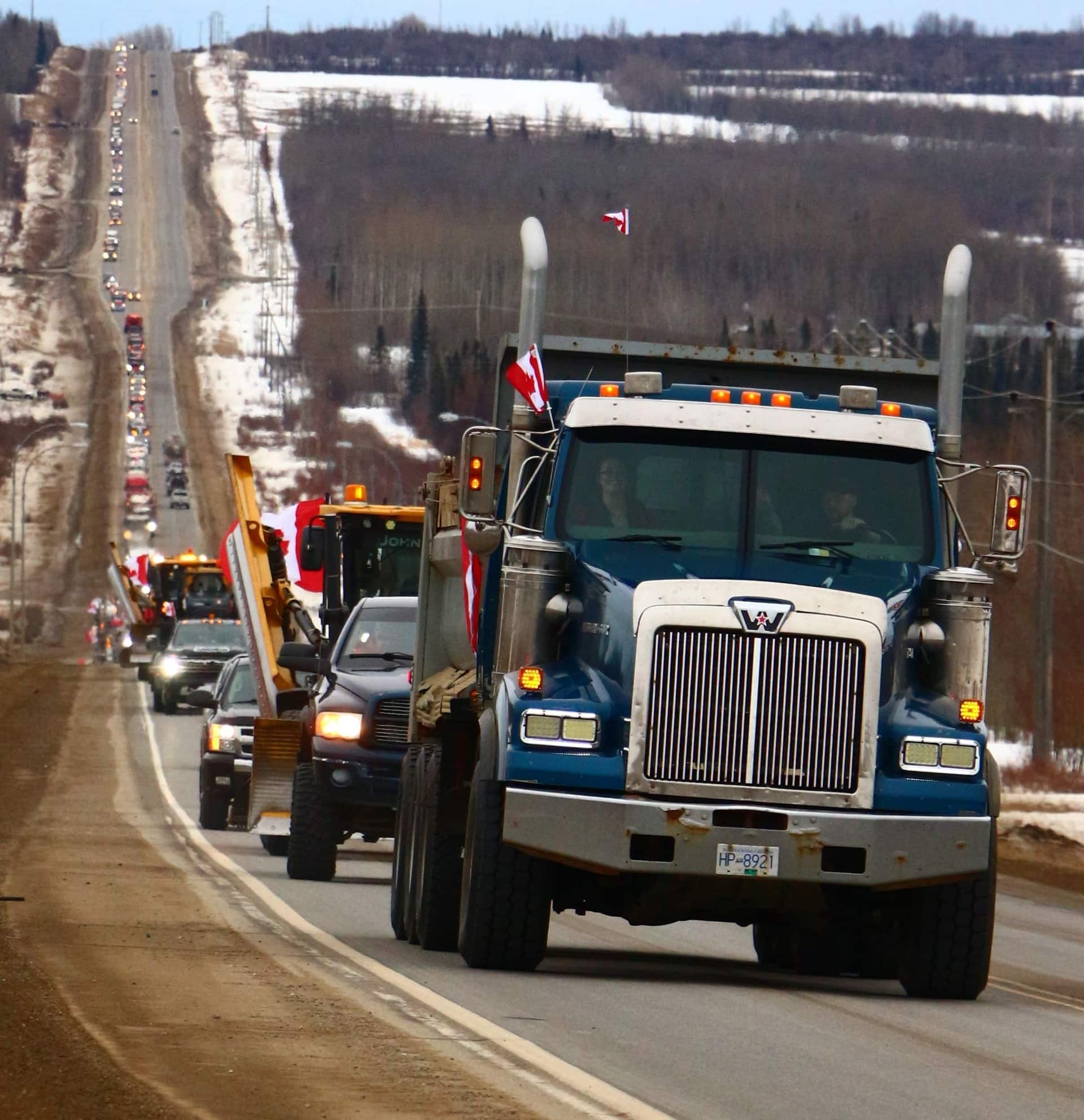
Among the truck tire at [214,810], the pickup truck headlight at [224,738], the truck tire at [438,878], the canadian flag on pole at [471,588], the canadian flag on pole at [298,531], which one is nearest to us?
the truck tire at [438,878]

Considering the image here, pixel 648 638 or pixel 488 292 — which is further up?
pixel 488 292

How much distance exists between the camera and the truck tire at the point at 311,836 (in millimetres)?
19219

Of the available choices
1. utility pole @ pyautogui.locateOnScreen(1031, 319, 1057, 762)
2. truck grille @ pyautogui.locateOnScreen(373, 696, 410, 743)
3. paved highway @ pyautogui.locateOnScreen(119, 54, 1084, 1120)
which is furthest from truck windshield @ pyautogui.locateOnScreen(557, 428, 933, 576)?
utility pole @ pyautogui.locateOnScreen(1031, 319, 1057, 762)

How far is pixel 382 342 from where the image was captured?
647 ft

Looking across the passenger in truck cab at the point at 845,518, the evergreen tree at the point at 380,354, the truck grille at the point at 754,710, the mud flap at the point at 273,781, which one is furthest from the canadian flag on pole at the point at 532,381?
the evergreen tree at the point at 380,354

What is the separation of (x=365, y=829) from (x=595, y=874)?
7680mm

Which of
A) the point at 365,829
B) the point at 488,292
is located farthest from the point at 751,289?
the point at 365,829

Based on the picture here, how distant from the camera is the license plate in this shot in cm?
1141

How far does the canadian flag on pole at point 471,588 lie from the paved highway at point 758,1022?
1.80 metres

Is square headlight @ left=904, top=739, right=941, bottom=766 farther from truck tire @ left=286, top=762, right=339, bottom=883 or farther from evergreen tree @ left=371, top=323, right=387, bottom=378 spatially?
evergreen tree @ left=371, top=323, right=387, bottom=378

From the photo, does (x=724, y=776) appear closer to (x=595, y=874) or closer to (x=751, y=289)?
(x=595, y=874)

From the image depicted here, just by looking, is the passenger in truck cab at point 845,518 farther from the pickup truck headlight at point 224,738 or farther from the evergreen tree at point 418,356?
the evergreen tree at point 418,356

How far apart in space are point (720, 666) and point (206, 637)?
42.0m

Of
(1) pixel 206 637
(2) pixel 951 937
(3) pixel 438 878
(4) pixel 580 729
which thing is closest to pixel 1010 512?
(2) pixel 951 937
